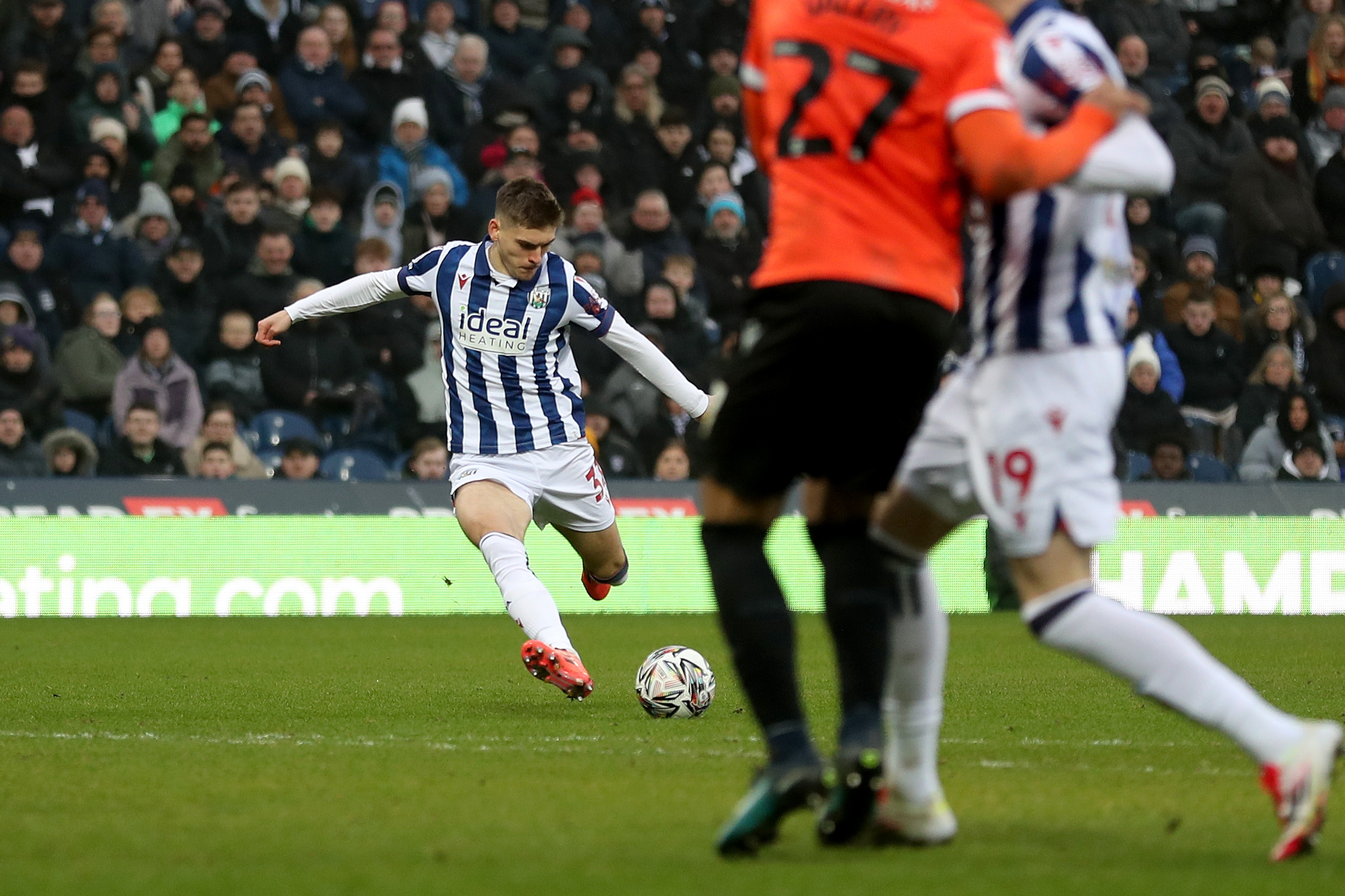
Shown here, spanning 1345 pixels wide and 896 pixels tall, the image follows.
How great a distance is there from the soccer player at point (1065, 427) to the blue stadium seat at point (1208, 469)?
12.1 m

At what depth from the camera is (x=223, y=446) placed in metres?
14.8

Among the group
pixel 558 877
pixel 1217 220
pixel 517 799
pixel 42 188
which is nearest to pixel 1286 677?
pixel 517 799

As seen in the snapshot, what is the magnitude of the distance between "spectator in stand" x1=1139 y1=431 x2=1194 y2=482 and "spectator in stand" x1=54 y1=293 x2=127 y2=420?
808cm

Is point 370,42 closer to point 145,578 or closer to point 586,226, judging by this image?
point 586,226

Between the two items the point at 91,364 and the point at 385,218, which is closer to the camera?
the point at 91,364

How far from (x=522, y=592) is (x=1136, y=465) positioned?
9146 mm

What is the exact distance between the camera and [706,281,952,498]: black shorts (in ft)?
14.0

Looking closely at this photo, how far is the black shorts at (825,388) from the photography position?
4.26 meters

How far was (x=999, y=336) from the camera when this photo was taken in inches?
172

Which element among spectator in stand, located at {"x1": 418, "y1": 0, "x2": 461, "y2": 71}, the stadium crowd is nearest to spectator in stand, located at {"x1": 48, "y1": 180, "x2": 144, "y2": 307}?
the stadium crowd

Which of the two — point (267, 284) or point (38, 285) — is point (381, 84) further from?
point (38, 285)

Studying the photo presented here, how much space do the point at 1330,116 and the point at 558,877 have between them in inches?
669

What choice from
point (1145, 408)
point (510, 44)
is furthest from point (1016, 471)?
point (510, 44)

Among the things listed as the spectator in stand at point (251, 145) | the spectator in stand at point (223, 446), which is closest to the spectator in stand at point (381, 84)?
the spectator in stand at point (251, 145)
